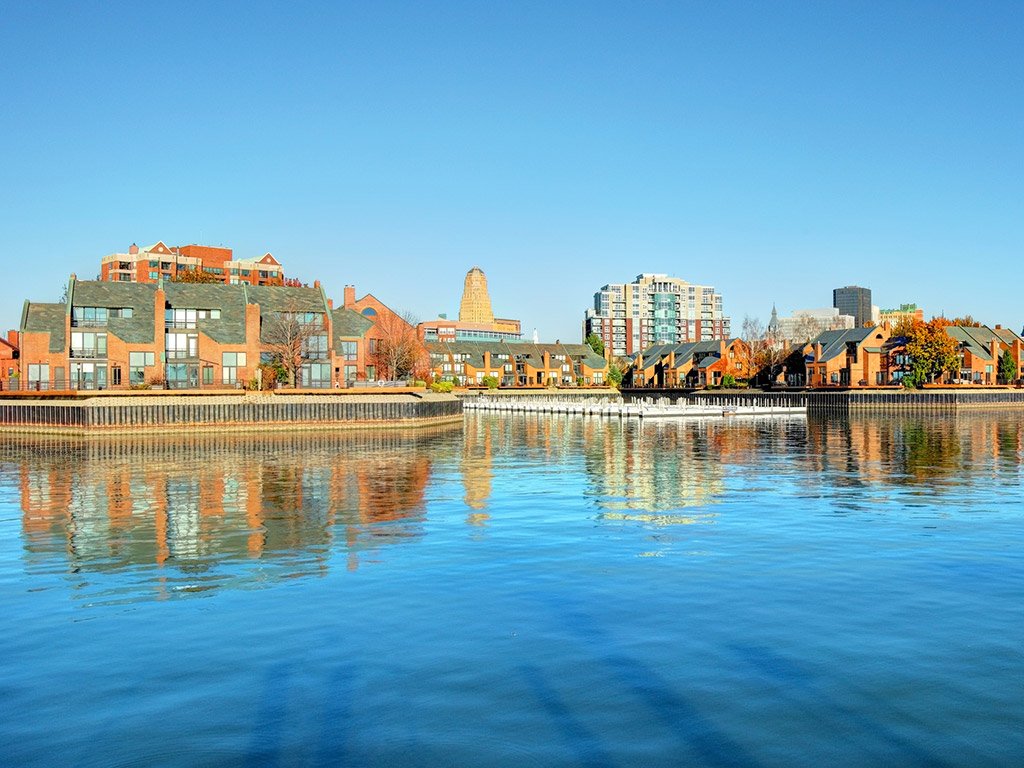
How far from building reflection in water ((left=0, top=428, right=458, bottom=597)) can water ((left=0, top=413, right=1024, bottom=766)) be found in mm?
171

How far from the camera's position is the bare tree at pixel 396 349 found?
11656 centimetres

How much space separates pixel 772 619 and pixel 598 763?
6.44 meters

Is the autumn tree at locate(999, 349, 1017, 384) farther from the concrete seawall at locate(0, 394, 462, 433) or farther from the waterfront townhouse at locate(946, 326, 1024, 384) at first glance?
the concrete seawall at locate(0, 394, 462, 433)

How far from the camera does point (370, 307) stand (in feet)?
429

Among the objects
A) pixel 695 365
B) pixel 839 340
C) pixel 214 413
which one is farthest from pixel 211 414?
pixel 695 365

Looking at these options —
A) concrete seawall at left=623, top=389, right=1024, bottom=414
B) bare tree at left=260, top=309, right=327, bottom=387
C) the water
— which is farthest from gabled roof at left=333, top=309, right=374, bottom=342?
the water

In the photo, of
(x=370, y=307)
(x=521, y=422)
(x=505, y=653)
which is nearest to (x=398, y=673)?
(x=505, y=653)

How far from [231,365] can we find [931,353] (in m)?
99.9

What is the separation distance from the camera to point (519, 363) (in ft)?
591

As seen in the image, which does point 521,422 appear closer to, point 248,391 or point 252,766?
point 248,391

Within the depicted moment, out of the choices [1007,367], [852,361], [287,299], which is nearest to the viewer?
[287,299]

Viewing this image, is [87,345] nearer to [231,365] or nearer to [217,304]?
[217,304]

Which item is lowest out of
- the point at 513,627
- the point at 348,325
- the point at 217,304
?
the point at 513,627

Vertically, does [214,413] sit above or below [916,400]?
above
